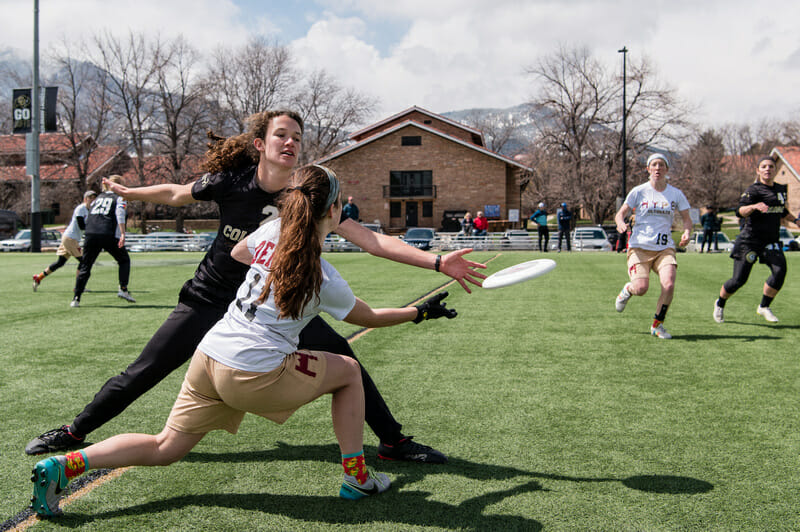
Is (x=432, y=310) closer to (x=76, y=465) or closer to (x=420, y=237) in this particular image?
(x=76, y=465)


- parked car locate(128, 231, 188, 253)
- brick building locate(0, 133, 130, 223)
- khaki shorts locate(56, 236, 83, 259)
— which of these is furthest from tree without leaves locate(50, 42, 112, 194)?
khaki shorts locate(56, 236, 83, 259)

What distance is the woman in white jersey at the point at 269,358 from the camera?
2.56 meters

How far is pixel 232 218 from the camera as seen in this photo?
3566mm

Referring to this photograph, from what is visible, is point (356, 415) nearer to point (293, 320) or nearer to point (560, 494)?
point (293, 320)

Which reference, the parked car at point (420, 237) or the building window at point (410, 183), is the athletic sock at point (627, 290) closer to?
the parked car at point (420, 237)

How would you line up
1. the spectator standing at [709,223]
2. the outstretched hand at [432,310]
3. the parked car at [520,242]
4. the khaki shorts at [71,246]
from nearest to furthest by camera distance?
1. the outstretched hand at [432,310]
2. the khaki shorts at [71,246]
3. the spectator standing at [709,223]
4. the parked car at [520,242]

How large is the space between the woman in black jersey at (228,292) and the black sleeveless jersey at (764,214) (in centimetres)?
671

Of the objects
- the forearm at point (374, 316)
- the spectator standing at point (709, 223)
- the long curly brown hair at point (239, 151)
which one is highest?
the spectator standing at point (709, 223)

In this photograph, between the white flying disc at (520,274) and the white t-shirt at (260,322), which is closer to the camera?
the white t-shirt at (260,322)

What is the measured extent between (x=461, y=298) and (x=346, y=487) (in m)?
7.94

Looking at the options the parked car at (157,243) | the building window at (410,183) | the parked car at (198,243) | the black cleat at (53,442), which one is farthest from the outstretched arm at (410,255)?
the building window at (410,183)

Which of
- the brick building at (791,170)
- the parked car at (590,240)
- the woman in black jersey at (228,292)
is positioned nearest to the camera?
the woman in black jersey at (228,292)

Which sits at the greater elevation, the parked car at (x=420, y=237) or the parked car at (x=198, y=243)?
the parked car at (x=420, y=237)

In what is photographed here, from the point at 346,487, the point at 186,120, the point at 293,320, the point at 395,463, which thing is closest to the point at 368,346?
the point at 395,463
